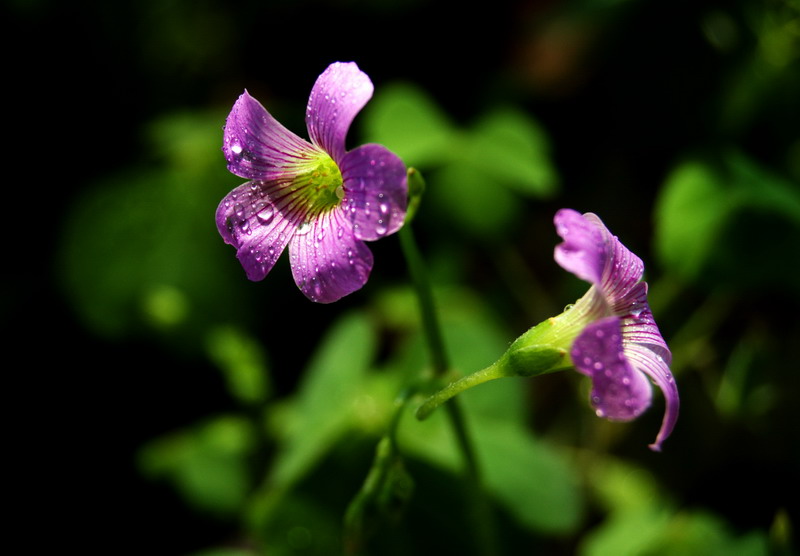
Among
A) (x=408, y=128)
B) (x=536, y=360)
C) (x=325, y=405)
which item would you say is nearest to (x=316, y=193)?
(x=536, y=360)

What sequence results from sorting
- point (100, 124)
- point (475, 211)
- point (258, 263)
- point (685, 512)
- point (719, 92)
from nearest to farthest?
point (258, 263), point (685, 512), point (719, 92), point (475, 211), point (100, 124)

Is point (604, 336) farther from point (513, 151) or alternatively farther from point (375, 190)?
point (513, 151)

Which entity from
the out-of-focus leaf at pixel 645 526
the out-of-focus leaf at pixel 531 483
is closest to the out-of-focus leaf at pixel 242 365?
the out-of-focus leaf at pixel 531 483

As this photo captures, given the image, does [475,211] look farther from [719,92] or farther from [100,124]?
[100,124]

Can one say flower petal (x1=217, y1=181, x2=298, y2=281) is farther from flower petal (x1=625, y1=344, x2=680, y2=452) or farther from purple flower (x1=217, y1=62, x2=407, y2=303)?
flower petal (x1=625, y1=344, x2=680, y2=452)

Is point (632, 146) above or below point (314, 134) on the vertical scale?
below

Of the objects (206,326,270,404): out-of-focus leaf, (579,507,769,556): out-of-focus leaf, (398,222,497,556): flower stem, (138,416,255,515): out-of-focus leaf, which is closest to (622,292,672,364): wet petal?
(398,222,497,556): flower stem

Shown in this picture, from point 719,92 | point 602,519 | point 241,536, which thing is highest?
point 719,92

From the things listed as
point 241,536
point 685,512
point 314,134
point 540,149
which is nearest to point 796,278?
point 685,512
